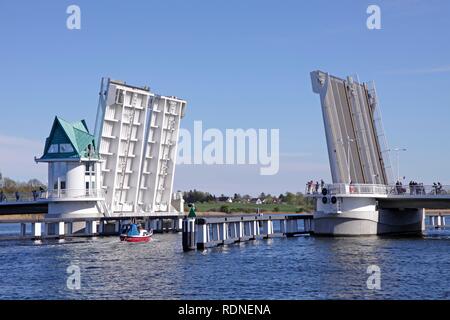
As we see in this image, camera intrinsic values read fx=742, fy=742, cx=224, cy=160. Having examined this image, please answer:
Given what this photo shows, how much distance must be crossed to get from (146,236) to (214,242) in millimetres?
8922

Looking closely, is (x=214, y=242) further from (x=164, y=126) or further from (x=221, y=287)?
(x=164, y=126)

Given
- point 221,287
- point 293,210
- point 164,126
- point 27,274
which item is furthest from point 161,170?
point 293,210

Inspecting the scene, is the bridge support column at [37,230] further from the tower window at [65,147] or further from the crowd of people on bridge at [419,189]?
the crowd of people on bridge at [419,189]

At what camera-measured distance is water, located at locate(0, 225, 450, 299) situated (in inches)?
1215

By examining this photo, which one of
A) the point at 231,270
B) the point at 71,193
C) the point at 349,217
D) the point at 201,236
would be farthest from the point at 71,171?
the point at 231,270

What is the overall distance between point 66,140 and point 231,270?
35.5 metres

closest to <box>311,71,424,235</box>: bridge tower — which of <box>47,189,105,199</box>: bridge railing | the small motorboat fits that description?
the small motorboat

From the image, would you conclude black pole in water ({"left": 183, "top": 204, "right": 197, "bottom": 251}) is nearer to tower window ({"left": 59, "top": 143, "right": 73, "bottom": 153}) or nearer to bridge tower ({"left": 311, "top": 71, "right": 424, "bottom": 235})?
bridge tower ({"left": 311, "top": 71, "right": 424, "bottom": 235})

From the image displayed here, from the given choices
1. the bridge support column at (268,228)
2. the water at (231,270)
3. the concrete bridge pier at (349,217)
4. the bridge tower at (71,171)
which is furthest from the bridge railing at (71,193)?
the concrete bridge pier at (349,217)

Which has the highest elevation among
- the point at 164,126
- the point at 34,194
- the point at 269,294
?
the point at 164,126

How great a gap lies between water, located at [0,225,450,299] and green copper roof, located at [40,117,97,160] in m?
13.5

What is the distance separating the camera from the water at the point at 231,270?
101 ft

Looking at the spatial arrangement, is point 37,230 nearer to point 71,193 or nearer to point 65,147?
point 71,193

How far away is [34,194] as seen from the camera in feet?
232
